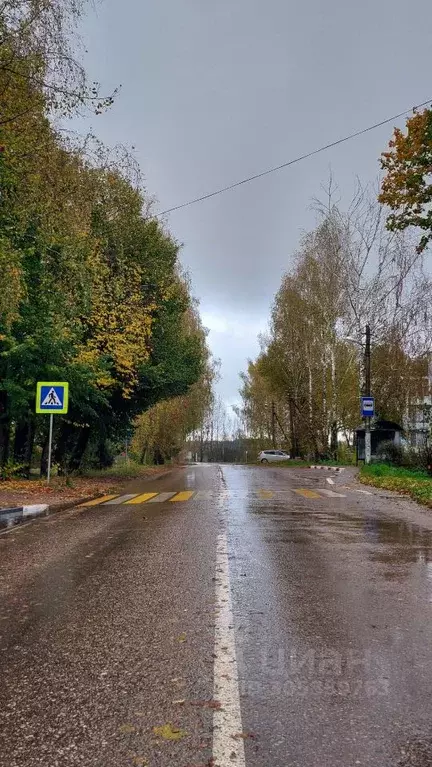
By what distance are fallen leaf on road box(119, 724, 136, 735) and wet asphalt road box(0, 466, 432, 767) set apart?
0.01 meters

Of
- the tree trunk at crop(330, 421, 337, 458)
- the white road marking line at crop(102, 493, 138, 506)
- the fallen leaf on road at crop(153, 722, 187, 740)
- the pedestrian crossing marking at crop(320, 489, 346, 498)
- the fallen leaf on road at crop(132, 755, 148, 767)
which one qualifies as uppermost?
the tree trunk at crop(330, 421, 337, 458)

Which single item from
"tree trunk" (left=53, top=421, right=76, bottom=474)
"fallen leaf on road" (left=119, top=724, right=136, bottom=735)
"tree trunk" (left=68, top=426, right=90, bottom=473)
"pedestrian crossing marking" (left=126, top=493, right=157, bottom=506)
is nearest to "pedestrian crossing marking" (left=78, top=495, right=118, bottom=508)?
"pedestrian crossing marking" (left=126, top=493, right=157, bottom=506)

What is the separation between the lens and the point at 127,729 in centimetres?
272

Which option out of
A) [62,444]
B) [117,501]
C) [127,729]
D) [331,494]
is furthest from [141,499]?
[127,729]

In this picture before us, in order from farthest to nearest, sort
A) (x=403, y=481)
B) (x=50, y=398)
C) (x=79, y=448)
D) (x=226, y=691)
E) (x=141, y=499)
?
(x=79, y=448)
(x=403, y=481)
(x=50, y=398)
(x=141, y=499)
(x=226, y=691)

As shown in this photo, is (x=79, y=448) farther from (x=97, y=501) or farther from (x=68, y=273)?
(x=68, y=273)

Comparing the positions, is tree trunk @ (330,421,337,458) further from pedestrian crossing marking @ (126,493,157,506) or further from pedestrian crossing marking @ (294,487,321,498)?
pedestrian crossing marking @ (126,493,157,506)

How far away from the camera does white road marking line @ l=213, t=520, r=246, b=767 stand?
252 centimetres

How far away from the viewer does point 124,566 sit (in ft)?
20.8

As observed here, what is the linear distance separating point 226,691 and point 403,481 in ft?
53.3

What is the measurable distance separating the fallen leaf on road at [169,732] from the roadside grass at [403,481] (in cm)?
1112

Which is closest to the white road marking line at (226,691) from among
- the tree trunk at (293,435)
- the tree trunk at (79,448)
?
the tree trunk at (79,448)

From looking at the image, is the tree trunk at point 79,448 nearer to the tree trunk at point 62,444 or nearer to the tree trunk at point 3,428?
the tree trunk at point 62,444

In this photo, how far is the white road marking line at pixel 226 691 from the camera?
99.3 inches
